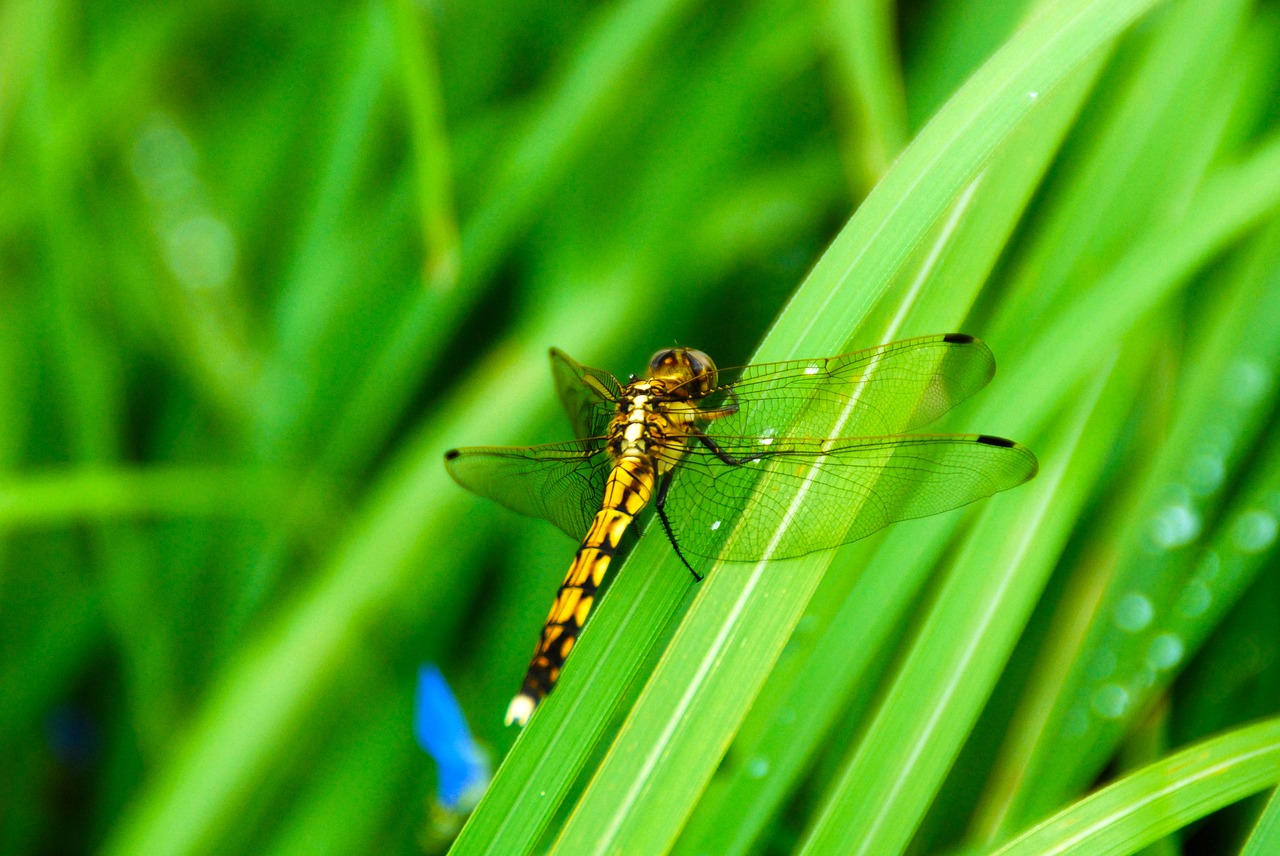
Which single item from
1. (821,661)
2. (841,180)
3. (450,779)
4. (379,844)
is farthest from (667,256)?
(379,844)

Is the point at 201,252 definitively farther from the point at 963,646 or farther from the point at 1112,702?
the point at 1112,702

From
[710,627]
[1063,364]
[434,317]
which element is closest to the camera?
[710,627]

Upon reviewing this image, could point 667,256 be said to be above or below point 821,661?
above

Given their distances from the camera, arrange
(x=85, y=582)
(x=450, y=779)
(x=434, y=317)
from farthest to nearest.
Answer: (x=85, y=582)
(x=434, y=317)
(x=450, y=779)

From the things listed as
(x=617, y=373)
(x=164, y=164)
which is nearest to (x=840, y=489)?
(x=617, y=373)

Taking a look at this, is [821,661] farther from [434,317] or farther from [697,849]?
[434,317]

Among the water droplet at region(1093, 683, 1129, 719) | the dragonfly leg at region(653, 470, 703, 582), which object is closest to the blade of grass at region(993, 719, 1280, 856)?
the water droplet at region(1093, 683, 1129, 719)

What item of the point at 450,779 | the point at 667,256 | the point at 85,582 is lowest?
the point at 450,779

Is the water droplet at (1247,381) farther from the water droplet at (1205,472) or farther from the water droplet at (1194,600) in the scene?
the water droplet at (1194,600)
